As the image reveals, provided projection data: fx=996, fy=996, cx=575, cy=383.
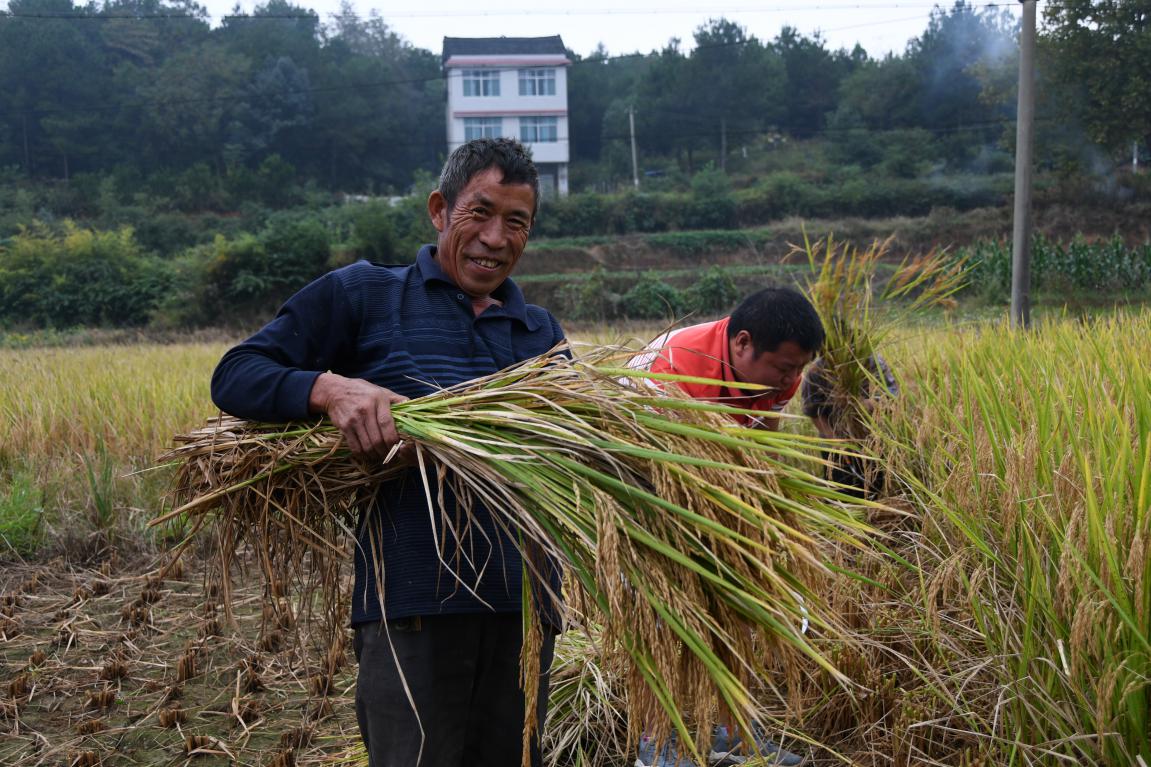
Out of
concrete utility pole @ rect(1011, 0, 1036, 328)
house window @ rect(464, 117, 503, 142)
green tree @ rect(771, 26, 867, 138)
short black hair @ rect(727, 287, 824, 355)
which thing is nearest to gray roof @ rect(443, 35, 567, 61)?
house window @ rect(464, 117, 503, 142)

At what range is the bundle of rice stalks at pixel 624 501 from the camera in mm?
1499

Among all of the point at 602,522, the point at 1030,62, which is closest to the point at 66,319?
the point at 1030,62

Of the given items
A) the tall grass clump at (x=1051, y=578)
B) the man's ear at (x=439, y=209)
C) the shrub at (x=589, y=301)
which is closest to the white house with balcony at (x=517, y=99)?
the shrub at (x=589, y=301)

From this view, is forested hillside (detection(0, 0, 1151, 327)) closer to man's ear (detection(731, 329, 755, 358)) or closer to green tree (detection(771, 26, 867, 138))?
green tree (detection(771, 26, 867, 138))

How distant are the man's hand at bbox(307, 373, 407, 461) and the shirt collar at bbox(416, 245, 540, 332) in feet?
1.08

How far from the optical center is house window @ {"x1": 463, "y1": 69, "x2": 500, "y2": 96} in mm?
46312

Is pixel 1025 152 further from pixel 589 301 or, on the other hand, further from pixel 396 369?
pixel 589 301

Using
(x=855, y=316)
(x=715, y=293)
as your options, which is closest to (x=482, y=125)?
(x=715, y=293)

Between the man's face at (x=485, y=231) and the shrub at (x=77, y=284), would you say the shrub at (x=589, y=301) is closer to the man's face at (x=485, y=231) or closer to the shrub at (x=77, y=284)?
the shrub at (x=77, y=284)

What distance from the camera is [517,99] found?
46.7 metres

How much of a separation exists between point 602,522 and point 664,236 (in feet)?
104

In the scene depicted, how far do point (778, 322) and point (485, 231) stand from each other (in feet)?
3.92

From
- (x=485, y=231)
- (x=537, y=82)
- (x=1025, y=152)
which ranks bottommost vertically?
(x=485, y=231)

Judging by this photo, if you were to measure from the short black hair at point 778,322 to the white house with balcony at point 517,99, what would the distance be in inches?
1712
